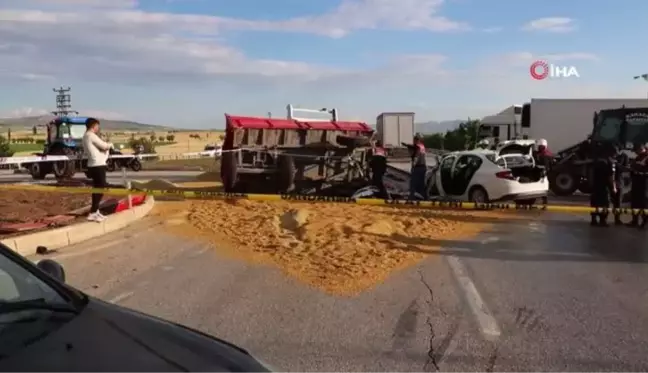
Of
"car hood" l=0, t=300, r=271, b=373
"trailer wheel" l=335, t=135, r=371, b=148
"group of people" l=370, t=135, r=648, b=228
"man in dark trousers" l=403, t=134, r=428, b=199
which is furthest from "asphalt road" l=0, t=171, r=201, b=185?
"car hood" l=0, t=300, r=271, b=373

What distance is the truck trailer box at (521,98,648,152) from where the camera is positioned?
1049 inches

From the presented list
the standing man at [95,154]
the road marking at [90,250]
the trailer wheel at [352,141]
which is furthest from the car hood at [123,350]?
the trailer wheel at [352,141]

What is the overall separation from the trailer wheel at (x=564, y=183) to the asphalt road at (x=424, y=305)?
10251 millimetres

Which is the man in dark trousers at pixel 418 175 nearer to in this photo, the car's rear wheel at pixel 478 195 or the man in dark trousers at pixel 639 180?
the car's rear wheel at pixel 478 195

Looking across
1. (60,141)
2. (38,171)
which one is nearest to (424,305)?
(38,171)

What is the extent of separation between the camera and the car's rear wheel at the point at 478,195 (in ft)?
50.7

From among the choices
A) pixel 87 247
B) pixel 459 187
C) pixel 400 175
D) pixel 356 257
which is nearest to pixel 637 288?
pixel 356 257

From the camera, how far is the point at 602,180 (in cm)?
1277

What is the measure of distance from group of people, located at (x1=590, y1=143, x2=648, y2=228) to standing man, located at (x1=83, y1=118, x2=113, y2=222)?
883 cm

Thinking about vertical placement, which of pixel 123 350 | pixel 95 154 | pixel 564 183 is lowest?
pixel 564 183

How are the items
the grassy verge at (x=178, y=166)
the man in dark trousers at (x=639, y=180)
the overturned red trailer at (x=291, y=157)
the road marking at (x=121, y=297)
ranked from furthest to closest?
1. the grassy verge at (x=178, y=166)
2. the overturned red trailer at (x=291, y=157)
3. the man in dark trousers at (x=639, y=180)
4. the road marking at (x=121, y=297)

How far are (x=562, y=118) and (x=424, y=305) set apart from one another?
22.2 meters

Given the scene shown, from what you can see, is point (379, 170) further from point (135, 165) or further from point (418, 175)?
point (135, 165)

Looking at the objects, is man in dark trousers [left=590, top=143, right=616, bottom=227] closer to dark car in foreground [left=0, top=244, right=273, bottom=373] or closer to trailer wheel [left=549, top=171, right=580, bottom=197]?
trailer wheel [left=549, top=171, right=580, bottom=197]
